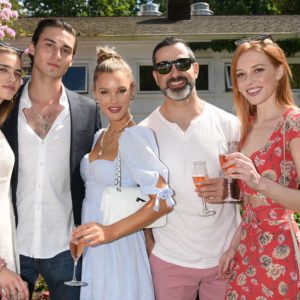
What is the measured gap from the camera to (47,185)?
3.70 m

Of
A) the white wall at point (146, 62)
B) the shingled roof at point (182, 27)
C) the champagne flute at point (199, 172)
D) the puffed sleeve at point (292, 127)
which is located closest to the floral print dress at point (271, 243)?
the puffed sleeve at point (292, 127)

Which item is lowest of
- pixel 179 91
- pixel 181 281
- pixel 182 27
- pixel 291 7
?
pixel 181 281

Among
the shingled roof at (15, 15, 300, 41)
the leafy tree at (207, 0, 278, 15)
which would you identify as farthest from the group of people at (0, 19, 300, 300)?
the leafy tree at (207, 0, 278, 15)

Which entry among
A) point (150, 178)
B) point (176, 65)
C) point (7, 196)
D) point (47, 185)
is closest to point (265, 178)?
point (150, 178)

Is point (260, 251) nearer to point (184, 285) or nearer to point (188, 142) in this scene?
point (184, 285)

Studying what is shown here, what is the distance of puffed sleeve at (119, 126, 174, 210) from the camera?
314 centimetres

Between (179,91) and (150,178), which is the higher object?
(179,91)

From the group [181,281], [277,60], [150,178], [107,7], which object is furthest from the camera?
[107,7]

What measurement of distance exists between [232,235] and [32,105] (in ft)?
6.38

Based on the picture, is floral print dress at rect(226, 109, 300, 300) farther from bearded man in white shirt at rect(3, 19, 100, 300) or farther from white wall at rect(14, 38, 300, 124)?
white wall at rect(14, 38, 300, 124)

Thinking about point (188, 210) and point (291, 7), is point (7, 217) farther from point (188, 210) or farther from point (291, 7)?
point (291, 7)

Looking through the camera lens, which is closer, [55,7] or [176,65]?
[176,65]

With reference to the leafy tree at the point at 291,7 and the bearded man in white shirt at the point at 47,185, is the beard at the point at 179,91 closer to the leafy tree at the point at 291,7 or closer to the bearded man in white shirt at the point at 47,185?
the bearded man in white shirt at the point at 47,185

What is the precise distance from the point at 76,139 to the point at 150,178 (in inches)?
36.2
